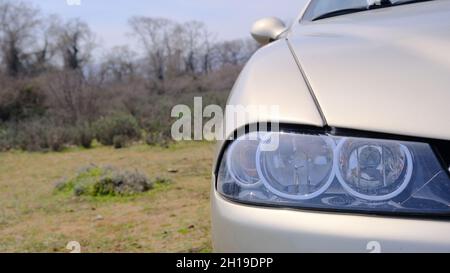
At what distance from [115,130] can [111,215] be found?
5603mm

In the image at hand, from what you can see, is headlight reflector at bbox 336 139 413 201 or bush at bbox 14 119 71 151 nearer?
headlight reflector at bbox 336 139 413 201

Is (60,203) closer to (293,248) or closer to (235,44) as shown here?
(293,248)

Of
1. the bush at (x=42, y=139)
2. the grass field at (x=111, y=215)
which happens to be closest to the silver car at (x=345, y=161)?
the grass field at (x=111, y=215)

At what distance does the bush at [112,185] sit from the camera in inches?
173

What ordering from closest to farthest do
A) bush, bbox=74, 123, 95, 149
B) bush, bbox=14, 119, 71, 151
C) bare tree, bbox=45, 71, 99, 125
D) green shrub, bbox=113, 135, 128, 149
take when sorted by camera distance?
green shrub, bbox=113, 135, 128, 149
bush, bbox=14, 119, 71, 151
bush, bbox=74, 123, 95, 149
bare tree, bbox=45, 71, 99, 125

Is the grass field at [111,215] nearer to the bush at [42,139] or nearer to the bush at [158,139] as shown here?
the bush at [158,139]

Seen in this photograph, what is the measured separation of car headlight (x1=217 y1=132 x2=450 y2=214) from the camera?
88 cm

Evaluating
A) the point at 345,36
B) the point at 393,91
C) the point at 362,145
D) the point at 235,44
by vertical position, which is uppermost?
the point at 235,44

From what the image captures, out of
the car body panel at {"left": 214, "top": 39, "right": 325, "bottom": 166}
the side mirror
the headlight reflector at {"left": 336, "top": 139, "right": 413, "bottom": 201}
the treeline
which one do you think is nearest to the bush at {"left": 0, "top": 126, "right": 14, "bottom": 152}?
the treeline

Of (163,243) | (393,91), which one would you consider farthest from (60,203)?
(393,91)

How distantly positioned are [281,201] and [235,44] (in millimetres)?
22471

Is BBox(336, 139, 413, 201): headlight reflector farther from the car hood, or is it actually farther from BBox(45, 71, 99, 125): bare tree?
BBox(45, 71, 99, 125): bare tree

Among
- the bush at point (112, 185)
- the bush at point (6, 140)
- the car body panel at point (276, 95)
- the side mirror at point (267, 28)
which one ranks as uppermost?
the side mirror at point (267, 28)

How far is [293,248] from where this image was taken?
85 centimetres
